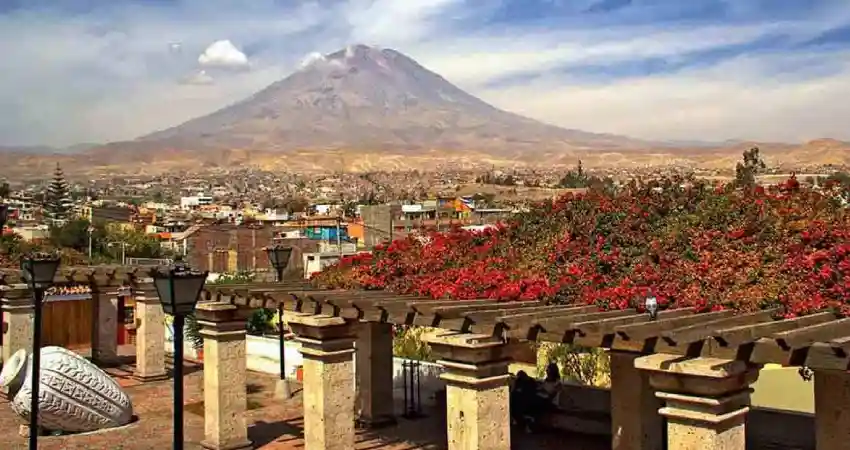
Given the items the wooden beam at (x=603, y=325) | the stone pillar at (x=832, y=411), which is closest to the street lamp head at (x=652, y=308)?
the wooden beam at (x=603, y=325)

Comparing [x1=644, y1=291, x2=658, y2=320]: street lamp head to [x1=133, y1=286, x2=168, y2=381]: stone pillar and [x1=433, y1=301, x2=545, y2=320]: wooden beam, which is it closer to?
[x1=433, y1=301, x2=545, y2=320]: wooden beam

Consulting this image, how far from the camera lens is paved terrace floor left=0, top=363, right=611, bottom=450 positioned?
12742mm

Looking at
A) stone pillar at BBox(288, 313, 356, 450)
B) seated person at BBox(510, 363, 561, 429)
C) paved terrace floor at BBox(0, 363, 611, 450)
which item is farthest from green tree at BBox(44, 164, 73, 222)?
stone pillar at BBox(288, 313, 356, 450)

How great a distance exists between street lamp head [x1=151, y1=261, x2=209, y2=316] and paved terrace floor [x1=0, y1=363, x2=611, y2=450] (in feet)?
21.2

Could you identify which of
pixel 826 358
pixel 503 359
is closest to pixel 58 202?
pixel 503 359

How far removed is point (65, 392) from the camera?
13297 millimetres

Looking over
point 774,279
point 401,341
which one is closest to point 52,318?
point 401,341

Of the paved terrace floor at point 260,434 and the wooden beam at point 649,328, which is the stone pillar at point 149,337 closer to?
the paved terrace floor at point 260,434

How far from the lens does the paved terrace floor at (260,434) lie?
1274cm

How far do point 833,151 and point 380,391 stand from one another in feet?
544

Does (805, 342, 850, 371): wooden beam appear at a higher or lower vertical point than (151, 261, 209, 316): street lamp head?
lower

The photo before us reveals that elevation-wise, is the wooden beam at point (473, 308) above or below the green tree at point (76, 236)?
above

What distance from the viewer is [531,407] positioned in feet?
43.2

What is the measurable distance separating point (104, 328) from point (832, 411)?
1678 centimetres
